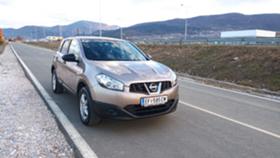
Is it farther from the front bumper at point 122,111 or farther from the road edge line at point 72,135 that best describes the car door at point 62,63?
the front bumper at point 122,111

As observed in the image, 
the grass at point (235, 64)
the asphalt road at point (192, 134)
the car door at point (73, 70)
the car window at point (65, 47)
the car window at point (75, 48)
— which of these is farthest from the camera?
the grass at point (235, 64)

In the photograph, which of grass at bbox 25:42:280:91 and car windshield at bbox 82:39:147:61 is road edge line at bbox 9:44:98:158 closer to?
car windshield at bbox 82:39:147:61

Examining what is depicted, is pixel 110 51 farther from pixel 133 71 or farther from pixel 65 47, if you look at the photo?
pixel 65 47

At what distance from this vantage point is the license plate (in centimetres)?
460

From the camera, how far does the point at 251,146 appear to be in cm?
437

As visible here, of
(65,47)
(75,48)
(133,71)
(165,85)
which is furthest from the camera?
(65,47)

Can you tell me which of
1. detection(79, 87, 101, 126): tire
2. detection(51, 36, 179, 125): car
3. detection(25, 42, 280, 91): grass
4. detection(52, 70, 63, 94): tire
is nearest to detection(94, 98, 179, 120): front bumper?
detection(51, 36, 179, 125): car

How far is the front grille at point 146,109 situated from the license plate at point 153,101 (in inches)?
2.9

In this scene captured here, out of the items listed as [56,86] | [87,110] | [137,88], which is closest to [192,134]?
[137,88]

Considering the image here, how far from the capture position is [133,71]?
4832 mm

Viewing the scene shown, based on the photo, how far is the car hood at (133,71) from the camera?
462cm

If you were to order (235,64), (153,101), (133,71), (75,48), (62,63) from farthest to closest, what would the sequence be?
(235,64) < (62,63) < (75,48) < (133,71) < (153,101)

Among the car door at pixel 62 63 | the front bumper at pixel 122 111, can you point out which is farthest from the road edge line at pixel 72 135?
the car door at pixel 62 63

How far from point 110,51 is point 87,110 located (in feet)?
5.21
